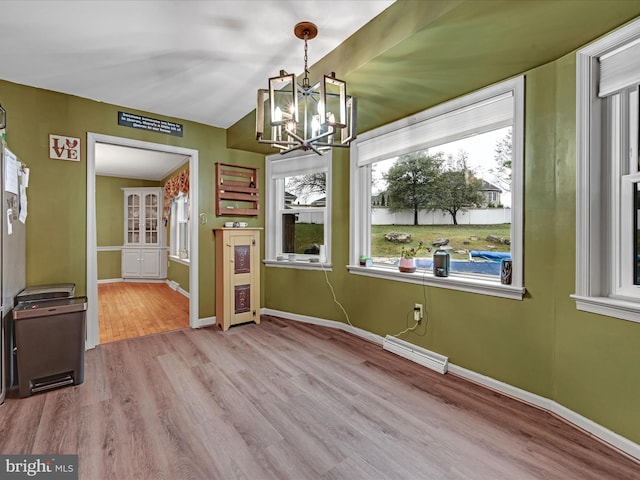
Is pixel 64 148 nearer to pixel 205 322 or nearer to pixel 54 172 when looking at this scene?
pixel 54 172

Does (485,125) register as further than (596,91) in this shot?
Yes

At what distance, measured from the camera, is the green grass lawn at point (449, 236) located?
8.04 feet

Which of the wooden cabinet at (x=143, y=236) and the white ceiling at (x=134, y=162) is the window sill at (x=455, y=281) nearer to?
the white ceiling at (x=134, y=162)

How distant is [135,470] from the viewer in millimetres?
1513

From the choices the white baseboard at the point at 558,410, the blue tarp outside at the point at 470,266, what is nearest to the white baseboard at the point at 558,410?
the white baseboard at the point at 558,410

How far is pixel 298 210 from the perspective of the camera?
407cm

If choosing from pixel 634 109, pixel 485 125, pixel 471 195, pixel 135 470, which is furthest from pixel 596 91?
pixel 135 470

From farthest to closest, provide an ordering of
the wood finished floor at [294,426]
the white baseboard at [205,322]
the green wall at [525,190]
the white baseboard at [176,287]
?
the white baseboard at [176,287] < the white baseboard at [205,322] < the green wall at [525,190] < the wood finished floor at [294,426]

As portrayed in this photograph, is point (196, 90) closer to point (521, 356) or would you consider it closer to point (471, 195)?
point (471, 195)

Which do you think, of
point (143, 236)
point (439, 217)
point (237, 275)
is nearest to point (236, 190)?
point (237, 275)

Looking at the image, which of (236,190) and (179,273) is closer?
(236,190)

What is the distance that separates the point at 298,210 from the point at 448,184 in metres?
1.95

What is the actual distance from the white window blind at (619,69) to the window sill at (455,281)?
1.27 meters

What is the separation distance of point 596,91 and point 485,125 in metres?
0.65
